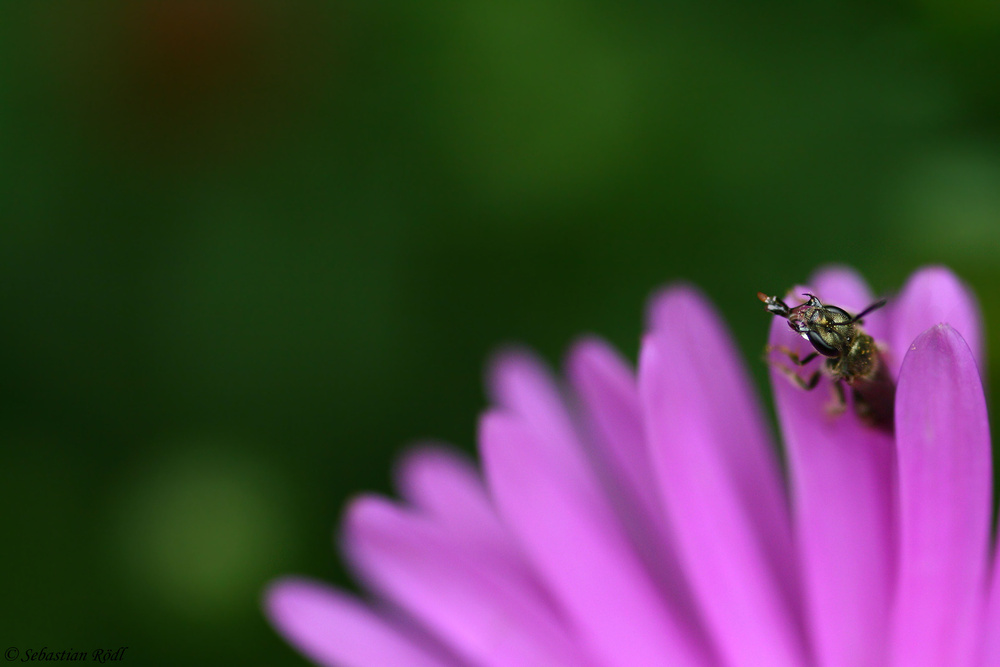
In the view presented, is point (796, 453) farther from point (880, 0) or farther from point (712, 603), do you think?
point (880, 0)

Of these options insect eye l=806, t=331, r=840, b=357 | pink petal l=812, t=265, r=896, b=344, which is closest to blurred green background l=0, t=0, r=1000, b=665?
pink petal l=812, t=265, r=896, b=344

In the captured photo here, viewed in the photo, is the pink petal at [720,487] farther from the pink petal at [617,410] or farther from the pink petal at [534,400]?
the pink petal at [534,400]

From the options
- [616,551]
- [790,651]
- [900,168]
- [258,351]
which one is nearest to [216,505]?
[258,351]

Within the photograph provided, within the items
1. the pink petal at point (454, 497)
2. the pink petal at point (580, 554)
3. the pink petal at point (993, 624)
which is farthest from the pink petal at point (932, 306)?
the pink petal at point (454, 497)

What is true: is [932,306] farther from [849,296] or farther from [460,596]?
[460,596]

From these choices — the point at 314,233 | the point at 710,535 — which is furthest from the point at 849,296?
the point at 314,233

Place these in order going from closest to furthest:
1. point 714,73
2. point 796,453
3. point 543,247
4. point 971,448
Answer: point 971,448
point 796,453
point 714,73
point 543,247

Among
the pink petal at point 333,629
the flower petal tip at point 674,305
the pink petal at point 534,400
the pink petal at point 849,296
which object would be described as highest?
the pink petal at point 534,400
